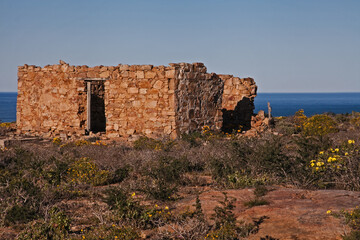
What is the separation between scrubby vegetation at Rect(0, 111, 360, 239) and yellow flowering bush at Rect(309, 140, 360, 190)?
2cm

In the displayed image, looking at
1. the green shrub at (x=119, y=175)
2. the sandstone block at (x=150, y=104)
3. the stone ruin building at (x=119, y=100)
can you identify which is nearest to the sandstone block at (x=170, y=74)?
the stone ruin building at (x=119, y=100)

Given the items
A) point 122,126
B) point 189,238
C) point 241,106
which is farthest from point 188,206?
point 241,106

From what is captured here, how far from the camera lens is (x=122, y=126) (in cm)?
1453

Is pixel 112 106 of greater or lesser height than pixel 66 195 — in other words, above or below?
above

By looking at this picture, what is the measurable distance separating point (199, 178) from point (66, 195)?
2508 millimetres

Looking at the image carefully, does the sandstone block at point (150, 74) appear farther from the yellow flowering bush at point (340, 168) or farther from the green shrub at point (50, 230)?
the green shrub at point (50, 230)

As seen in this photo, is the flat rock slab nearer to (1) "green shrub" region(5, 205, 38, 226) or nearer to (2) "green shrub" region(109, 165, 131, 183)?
(1) "green shrub" region(5, 205, 38, 226)

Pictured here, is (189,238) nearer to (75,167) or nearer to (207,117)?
(75,167)

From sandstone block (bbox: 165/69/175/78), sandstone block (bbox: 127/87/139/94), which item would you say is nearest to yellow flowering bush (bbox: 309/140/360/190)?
sandstone block (bbox: 165/69/175/78)

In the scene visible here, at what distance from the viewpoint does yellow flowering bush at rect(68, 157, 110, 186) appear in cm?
787

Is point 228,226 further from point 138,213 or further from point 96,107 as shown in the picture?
point 96,107

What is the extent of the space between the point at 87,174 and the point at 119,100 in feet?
21.9

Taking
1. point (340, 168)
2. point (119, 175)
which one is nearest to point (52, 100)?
point (119, 175)

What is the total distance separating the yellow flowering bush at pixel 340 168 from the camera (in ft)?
20.4
